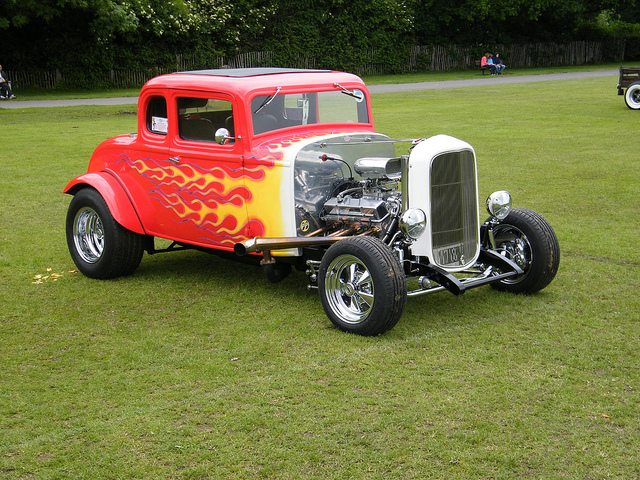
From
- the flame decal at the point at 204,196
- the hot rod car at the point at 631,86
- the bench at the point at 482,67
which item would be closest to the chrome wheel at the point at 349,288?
the flame decal at the point at 204,196

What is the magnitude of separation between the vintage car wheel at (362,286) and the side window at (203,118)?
5.32 ft

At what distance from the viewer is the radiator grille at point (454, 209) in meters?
5.57

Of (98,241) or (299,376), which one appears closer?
(299,376)

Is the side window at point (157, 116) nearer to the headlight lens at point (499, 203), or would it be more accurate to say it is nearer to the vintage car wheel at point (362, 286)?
the vintage car wheel at point (362, 286)

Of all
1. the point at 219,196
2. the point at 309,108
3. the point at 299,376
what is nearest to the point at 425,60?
the point at 309,108

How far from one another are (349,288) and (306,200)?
101 cm

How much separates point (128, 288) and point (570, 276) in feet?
13.8

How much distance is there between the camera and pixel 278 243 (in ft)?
19.1

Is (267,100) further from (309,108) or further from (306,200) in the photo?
(306,200)

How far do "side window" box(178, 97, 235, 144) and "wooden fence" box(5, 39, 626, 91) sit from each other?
2958 centimetres

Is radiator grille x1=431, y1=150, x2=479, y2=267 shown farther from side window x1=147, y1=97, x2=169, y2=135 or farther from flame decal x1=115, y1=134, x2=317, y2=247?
side window x1=147, y1=97, x2=169, y2=135

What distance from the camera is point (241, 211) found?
6.17m

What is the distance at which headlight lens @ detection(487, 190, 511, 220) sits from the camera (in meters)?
5.96

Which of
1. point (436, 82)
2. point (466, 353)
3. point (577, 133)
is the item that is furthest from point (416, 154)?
point (436, 82)
